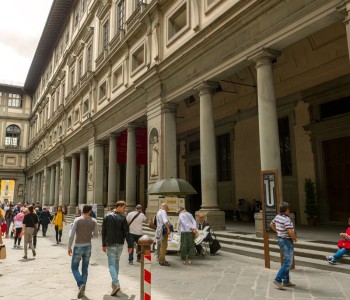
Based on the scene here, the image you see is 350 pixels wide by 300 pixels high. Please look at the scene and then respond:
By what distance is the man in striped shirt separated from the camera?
5734 millimetres

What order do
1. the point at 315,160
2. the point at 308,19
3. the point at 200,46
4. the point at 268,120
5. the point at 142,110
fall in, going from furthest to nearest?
the point at 142,110
the point at 315,160
the point at 200,46
the point at 268,120
the point at 308,19

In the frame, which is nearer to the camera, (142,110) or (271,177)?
(271,177)

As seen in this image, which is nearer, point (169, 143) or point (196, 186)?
point (169, 143)

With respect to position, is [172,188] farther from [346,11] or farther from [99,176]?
[99,176]

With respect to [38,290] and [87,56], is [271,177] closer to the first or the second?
[38,290]

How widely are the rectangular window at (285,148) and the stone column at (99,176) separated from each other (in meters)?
12.5

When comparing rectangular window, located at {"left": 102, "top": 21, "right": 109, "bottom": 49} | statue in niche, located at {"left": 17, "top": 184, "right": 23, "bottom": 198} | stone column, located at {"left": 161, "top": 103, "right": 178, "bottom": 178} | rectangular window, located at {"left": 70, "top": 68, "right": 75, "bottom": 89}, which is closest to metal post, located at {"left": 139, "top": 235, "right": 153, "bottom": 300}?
stone column, located at {"left": 161, "top": 103, "right": 178, "bottom": 178}

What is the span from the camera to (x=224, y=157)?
1922 centimetres

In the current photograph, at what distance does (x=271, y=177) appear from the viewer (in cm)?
773

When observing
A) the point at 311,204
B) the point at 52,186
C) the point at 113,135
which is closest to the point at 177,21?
the point at 113,135

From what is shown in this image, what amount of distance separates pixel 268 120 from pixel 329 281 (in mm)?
4843

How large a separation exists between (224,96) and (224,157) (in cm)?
350

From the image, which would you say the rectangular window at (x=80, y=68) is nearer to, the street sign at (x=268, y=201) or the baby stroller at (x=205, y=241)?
the baby stroller at (x=205, y=241)

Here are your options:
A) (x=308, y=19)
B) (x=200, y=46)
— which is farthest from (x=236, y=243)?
(x=200, y=46)
